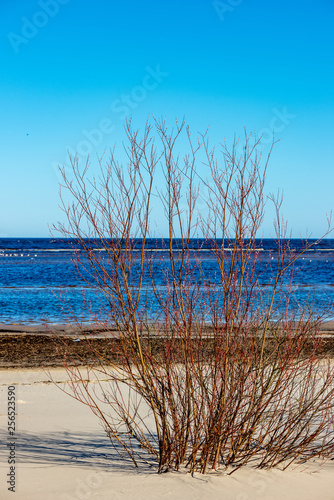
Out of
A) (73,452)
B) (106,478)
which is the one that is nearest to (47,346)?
(73,452)

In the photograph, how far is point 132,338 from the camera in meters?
4.12

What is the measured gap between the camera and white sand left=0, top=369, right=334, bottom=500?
402 cm

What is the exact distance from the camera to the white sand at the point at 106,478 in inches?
158

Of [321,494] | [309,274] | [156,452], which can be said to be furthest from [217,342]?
[309,274]

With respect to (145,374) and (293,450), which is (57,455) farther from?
(293,450)

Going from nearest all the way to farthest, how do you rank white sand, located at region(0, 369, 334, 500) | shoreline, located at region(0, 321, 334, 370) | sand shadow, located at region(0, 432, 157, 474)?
white sand, located at region(0, 369, 334, 500), sand shadow, located at region(0, 432, 157, 474), shoreline, located at region(0, 321, 334, 370)

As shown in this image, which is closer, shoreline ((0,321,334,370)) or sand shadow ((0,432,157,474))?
sand shadow ((0,432,157,474))

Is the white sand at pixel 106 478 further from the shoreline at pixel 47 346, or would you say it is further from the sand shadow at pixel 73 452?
the shoreline at pixel 47 346

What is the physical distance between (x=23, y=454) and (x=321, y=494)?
2.74 m

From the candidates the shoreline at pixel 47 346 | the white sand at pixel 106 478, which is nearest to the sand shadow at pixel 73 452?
the white sand at pixel 106 478

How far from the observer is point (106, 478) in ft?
14.2

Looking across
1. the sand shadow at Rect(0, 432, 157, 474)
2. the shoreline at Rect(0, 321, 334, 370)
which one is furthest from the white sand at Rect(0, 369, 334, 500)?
the shoreline at Rect(0, 321, 334, 370)

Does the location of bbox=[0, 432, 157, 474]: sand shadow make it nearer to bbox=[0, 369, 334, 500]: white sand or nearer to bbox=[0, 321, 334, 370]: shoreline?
bbox=[0, 369, 334, 500]: white sand

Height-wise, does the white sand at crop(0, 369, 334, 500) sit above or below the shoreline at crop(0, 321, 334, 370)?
above
